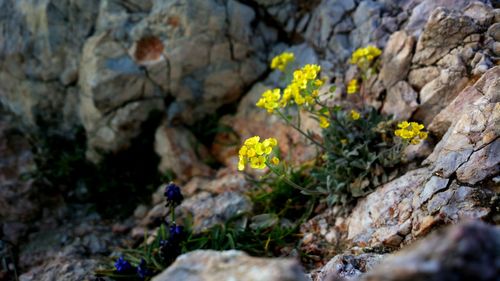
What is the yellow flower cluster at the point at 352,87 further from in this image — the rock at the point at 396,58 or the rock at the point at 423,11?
the rock at the point at 423,11

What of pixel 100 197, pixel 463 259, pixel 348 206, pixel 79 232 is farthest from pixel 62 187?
pixel 463 259

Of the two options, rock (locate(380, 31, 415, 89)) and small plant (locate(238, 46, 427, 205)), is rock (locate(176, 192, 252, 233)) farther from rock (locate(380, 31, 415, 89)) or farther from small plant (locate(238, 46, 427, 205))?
rock (locate(380, 31, 415, 89))

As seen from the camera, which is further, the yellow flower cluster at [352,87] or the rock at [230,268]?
the yellow flower cluster at [352,87]

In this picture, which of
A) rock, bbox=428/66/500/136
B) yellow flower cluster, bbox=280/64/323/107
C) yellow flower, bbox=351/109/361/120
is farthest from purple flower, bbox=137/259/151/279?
rock, bbox=428/66/500/136

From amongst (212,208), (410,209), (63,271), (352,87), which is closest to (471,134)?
(410,209)

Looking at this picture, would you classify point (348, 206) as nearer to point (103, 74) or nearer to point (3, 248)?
point (103, 74)

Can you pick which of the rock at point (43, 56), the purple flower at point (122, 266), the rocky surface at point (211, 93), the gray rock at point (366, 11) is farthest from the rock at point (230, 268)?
the rock at point (43, 56)
